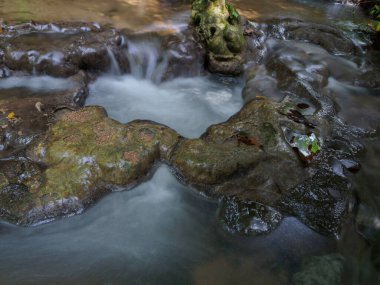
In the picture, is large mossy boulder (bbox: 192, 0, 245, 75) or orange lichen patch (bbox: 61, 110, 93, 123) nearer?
orange lichen patch (bbox: 61, 110, 93, 123)

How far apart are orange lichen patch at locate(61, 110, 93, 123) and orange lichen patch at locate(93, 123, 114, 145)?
0.98ft

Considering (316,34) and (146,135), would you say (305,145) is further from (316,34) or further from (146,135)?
(316,34)

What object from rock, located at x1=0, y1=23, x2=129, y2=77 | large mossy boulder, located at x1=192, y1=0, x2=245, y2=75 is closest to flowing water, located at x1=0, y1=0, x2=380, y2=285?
rock, located at x1=0, y1=23, x2=129, y2=77

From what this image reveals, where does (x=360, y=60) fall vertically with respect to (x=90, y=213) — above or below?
above

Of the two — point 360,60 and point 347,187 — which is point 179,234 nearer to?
point 347,187

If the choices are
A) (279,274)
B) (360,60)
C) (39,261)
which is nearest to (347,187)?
(279,274)

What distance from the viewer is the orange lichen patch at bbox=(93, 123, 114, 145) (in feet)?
14.7

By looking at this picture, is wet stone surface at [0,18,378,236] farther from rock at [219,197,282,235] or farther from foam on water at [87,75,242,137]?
foam on water at [87,75,242,137]

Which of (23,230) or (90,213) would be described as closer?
(23,230)

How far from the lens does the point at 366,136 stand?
18.2ft

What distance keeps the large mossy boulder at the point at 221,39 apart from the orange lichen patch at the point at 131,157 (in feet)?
12.0

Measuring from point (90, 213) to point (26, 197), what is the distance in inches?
30.1

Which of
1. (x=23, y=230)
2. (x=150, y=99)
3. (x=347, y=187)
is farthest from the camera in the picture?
(x=150, y=99)

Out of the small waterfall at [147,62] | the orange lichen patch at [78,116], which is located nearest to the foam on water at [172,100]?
the small waterfall at [147,62]
